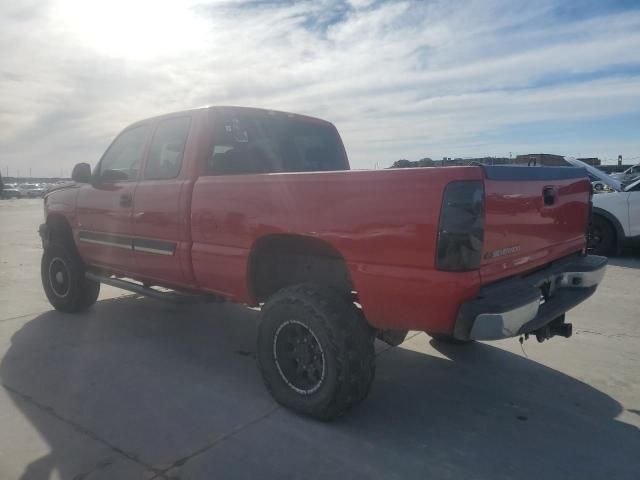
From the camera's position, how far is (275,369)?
11.0ft

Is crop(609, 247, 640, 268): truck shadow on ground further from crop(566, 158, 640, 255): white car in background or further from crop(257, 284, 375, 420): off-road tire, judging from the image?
crop(257, 284, 375, 420): off-road tire

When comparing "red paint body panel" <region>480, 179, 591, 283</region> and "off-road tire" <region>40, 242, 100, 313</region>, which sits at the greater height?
"red paint body panel" <region>480, 179, 591, 283</region>

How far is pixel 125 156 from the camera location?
4984 mm

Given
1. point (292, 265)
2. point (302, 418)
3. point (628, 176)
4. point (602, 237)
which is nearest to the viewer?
point (302, 418)

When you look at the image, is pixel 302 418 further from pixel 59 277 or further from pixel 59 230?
pixel 59 230

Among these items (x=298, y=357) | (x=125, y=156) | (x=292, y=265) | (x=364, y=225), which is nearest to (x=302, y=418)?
(x=298, y=357)

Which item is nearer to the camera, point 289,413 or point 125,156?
point 289,413

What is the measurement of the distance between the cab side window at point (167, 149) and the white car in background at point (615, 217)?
22.3 feet

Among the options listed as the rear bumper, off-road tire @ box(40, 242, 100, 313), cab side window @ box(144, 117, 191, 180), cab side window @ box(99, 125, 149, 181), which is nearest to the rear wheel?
the rear bumper

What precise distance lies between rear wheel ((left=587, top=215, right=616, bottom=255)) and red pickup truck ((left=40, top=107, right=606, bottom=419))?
5.68m

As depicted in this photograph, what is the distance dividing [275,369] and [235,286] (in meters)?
0.68

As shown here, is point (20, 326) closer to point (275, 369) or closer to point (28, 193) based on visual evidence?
point (275, 369)

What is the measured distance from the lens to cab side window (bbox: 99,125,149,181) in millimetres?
4703

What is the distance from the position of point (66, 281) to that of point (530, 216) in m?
4.72
